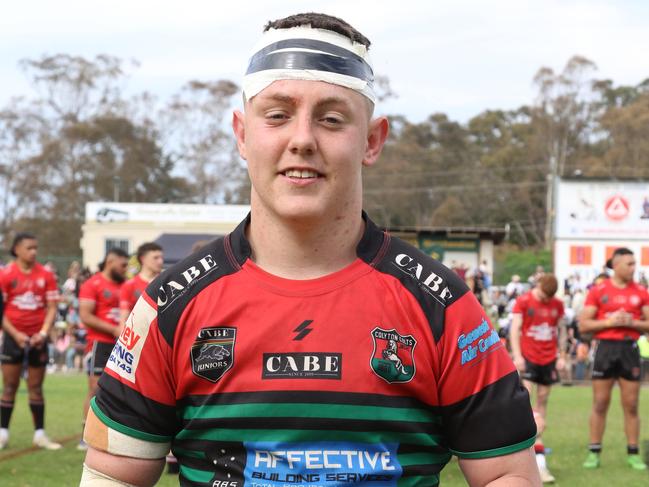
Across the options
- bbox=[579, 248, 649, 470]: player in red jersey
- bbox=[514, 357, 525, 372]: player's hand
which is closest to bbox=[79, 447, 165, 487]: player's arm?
bbox=[514, 357, 525, 372]: player's hand

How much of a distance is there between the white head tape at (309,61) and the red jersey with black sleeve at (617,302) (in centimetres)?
953

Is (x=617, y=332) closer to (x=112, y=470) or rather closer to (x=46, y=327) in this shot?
(x=46, y=327)

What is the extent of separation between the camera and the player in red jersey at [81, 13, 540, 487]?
7.87 feet

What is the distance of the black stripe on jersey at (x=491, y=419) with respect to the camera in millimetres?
2420

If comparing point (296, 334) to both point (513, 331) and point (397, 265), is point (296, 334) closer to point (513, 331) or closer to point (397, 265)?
point (397, 265)

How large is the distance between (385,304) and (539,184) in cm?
6855

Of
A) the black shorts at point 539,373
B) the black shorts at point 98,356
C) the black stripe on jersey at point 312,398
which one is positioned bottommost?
the black shorts at point 539,373

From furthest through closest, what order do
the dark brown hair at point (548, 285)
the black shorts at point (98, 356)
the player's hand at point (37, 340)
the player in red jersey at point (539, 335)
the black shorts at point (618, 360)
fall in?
the player's hand at point (37, 340) < the player in red jersey at point (539, 335) < the dark brown hair at point (548, 285) < the black shorts at point (98, 356) < the black shorts at point (618, 360)

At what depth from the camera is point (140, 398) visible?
249 cm

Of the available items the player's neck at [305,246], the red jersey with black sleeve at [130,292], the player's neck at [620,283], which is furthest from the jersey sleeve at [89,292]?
the player's neck at [305,246]

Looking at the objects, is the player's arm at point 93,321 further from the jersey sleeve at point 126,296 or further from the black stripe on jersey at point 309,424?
the black stripe on jersey at point 309,424

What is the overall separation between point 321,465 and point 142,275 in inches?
370

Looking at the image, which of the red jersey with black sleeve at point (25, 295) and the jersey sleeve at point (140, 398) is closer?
the jersey sleeve at point (140, 398)

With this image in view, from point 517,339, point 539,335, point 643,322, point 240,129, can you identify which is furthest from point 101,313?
point 240,129
